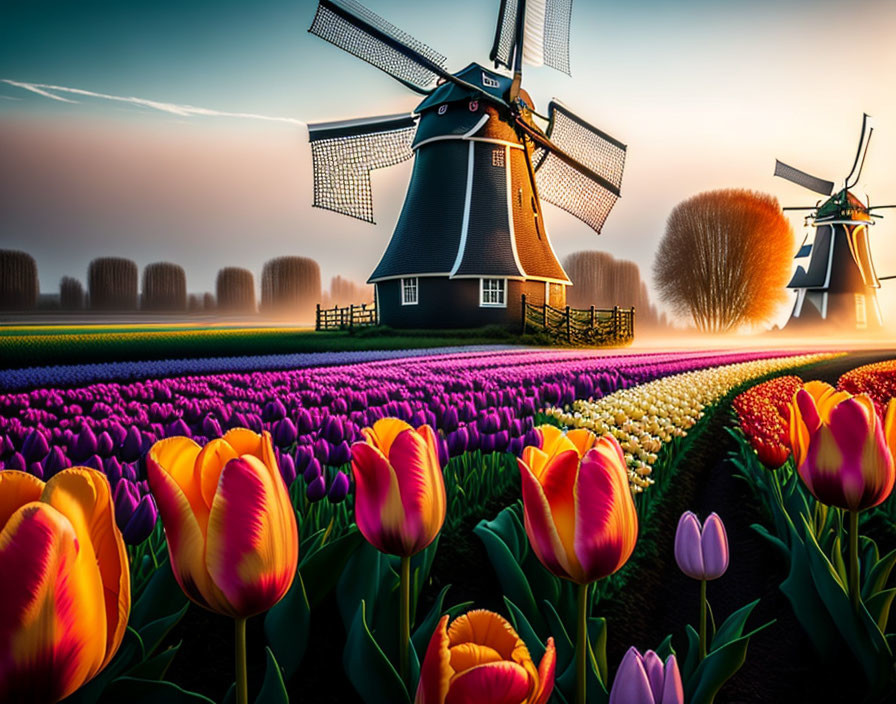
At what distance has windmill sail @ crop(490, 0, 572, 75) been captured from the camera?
1400 cm

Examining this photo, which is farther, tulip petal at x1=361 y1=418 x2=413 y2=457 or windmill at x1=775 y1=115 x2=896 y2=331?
windmill at x1=775 y1=115 x2=896 y2=331

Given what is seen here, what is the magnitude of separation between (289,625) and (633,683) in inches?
20.8

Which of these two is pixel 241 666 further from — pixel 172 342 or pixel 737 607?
pixel 172 342

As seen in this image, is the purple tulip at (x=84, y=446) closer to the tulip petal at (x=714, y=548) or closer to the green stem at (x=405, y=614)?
the green stem at (x=405, y=614)

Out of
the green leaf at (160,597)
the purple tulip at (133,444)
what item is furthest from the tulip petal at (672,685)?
the purple tulip at (133,444)

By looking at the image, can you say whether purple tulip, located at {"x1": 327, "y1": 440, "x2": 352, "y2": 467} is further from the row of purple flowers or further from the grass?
the grass

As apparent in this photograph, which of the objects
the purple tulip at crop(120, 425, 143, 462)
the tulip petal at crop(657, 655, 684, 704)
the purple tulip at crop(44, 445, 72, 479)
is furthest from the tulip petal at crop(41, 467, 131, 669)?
the purple tulip at crop(120, 425, 143, 462)

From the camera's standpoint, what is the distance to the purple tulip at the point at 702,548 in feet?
3.42

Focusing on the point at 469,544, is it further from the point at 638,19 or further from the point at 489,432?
the point at 638,19

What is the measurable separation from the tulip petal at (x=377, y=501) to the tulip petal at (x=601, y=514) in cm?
22

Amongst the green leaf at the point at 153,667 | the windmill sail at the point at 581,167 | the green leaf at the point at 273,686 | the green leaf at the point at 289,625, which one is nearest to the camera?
the green leaf at the point at 273,686

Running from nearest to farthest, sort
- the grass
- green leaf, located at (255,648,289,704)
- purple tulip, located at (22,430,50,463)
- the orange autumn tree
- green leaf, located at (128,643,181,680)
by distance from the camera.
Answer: green leaf, located at (255,648,289,704) → green leaf, located at (128,643,181,680) → purple tulip, located at (22,430,50,463) → the grass → the orange autumn tree

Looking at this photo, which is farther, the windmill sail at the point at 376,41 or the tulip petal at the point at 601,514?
the windmill sail at the point at 376,41

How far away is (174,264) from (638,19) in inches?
206
